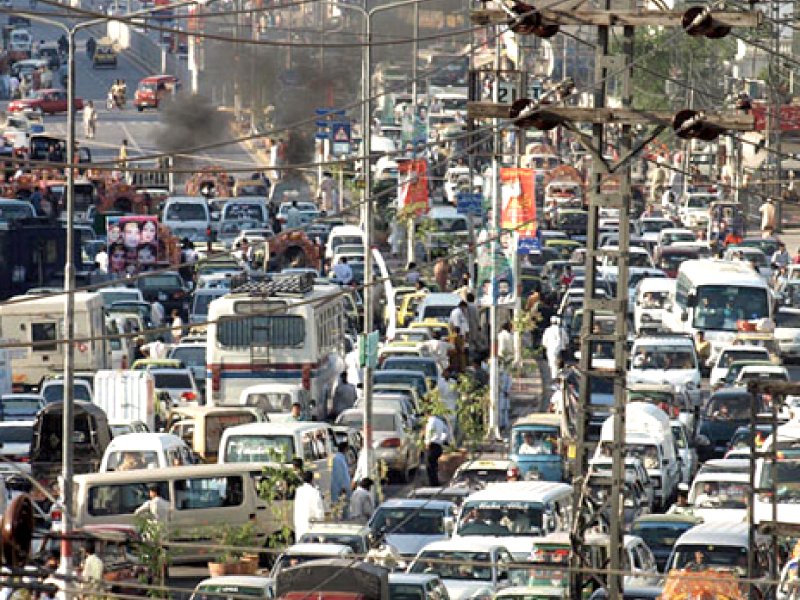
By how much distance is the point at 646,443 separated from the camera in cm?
3994

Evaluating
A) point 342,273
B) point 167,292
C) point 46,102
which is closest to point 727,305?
point 342,273

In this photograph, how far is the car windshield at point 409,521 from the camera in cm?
3309

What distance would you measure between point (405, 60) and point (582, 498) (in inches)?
4200

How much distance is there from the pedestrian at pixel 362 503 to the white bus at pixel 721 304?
20.4 meters

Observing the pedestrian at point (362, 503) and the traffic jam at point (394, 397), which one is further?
the pedestrian at point (362, 503)

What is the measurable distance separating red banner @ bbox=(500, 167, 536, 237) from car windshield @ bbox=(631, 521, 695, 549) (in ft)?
36.4

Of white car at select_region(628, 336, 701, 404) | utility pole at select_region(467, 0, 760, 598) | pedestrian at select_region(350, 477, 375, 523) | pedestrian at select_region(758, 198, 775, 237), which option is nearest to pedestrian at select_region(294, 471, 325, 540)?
pedestrian at select_region(350, 477, 375, 523)

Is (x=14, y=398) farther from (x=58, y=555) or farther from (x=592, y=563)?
(x=592, y=563)

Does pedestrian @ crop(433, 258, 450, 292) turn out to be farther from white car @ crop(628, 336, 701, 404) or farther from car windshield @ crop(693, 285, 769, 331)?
white car @ crop(628, 336, 701, 404)

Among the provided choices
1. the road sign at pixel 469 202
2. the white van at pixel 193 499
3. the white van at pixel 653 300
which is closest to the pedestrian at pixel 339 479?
the white van at pixel 193 499

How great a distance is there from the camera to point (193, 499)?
34.7 meters

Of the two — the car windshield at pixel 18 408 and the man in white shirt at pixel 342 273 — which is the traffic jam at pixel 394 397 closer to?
the car windshield at pixel 18 408

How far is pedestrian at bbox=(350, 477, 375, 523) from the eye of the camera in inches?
1380

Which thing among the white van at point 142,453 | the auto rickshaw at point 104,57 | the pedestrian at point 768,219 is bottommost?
the white van at point 142,453
